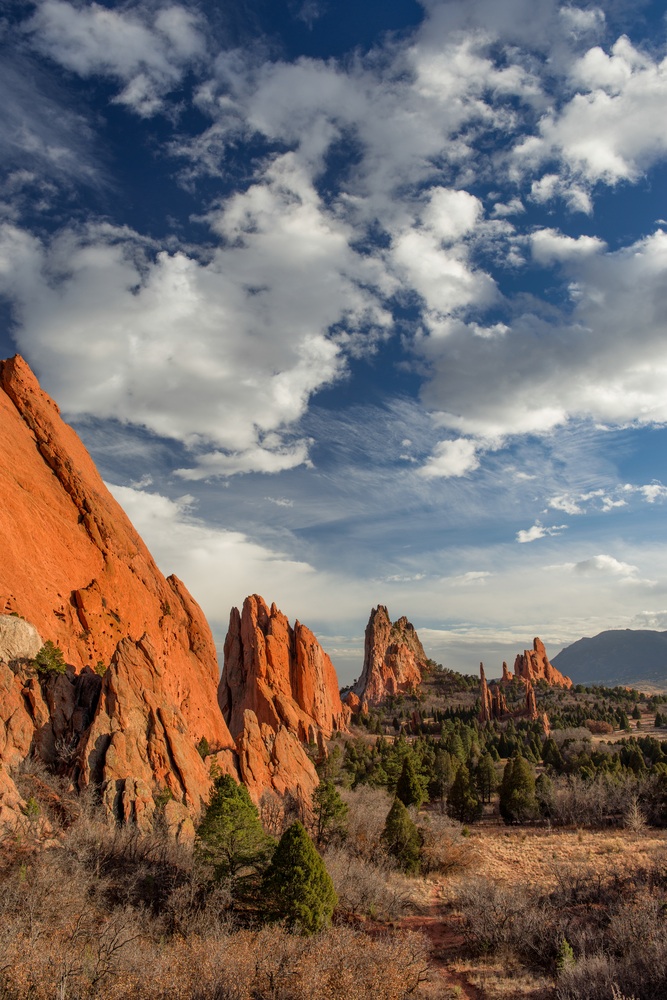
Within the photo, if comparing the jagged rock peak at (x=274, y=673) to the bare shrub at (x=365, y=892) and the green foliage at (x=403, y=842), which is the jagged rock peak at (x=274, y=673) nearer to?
the green foliage at (x=403, y=842)

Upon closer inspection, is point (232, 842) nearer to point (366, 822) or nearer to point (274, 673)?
point (366, 822)

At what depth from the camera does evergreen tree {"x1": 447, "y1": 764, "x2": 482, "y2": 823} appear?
54.9 m

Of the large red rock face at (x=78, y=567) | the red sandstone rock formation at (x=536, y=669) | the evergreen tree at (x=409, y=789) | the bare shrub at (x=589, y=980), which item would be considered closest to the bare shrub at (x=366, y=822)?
the evergreen tree at (x=409, y=789)

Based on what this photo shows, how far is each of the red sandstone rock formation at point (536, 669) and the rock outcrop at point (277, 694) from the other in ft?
268

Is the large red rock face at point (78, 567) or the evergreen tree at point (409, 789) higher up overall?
the large red rock face at point (78, 567)

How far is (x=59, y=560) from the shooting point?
44.1 metres

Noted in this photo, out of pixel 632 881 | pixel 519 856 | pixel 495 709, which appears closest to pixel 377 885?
pixel 632 881

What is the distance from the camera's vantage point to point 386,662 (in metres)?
183

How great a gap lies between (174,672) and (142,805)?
22795mm

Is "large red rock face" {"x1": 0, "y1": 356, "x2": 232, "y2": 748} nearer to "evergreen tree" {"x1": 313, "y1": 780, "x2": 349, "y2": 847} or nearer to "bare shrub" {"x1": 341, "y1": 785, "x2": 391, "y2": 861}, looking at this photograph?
"bare shrub" {"x1": 341, "y1": 785, "x2": 391, "y2": 861}

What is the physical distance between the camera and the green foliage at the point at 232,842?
992 inches

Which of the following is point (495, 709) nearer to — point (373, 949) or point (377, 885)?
point (377, 885)

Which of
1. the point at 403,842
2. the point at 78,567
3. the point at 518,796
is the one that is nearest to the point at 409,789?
the point at 518,796

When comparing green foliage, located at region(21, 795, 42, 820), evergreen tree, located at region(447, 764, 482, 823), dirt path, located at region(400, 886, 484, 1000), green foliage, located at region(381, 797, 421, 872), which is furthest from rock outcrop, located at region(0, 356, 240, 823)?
evergreen tree, located at region(447, 764, 482, 823)
